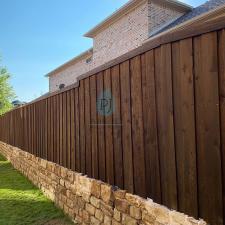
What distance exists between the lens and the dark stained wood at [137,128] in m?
3.70

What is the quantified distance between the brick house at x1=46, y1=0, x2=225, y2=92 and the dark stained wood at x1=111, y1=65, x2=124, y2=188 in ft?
26.1

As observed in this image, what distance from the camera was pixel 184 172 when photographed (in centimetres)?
299

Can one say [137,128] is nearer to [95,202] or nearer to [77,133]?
[95,202]

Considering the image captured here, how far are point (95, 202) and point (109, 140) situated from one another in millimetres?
1110

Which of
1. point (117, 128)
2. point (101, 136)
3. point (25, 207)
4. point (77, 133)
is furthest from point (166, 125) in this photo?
point (25, 207)

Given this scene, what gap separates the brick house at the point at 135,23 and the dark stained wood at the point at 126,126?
810 centimetres

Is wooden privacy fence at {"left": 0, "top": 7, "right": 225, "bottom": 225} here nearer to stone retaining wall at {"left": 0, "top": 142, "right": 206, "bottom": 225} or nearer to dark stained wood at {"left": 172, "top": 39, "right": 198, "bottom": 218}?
dark stained wood at {"left": 172, "top": 39, "right": 198, "bottom": 218}

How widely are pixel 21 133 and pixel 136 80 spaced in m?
9.41

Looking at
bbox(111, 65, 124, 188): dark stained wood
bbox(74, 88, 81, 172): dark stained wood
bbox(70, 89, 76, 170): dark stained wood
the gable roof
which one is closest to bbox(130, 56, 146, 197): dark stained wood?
bbox(111, 65, 124, 188): dark stained wood

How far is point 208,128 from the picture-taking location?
2707mm

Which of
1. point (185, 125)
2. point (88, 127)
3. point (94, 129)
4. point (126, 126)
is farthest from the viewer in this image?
point (88, 127)

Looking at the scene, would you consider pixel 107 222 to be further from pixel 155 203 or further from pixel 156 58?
pixel 156 58

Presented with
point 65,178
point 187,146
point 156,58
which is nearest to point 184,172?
point 187,146

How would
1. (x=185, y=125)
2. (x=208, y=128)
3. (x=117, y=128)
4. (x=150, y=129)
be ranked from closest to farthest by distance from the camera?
(x=208, y=128) → (x=185, y=125) → (x=150, y=129) → (x=117, y=128)
